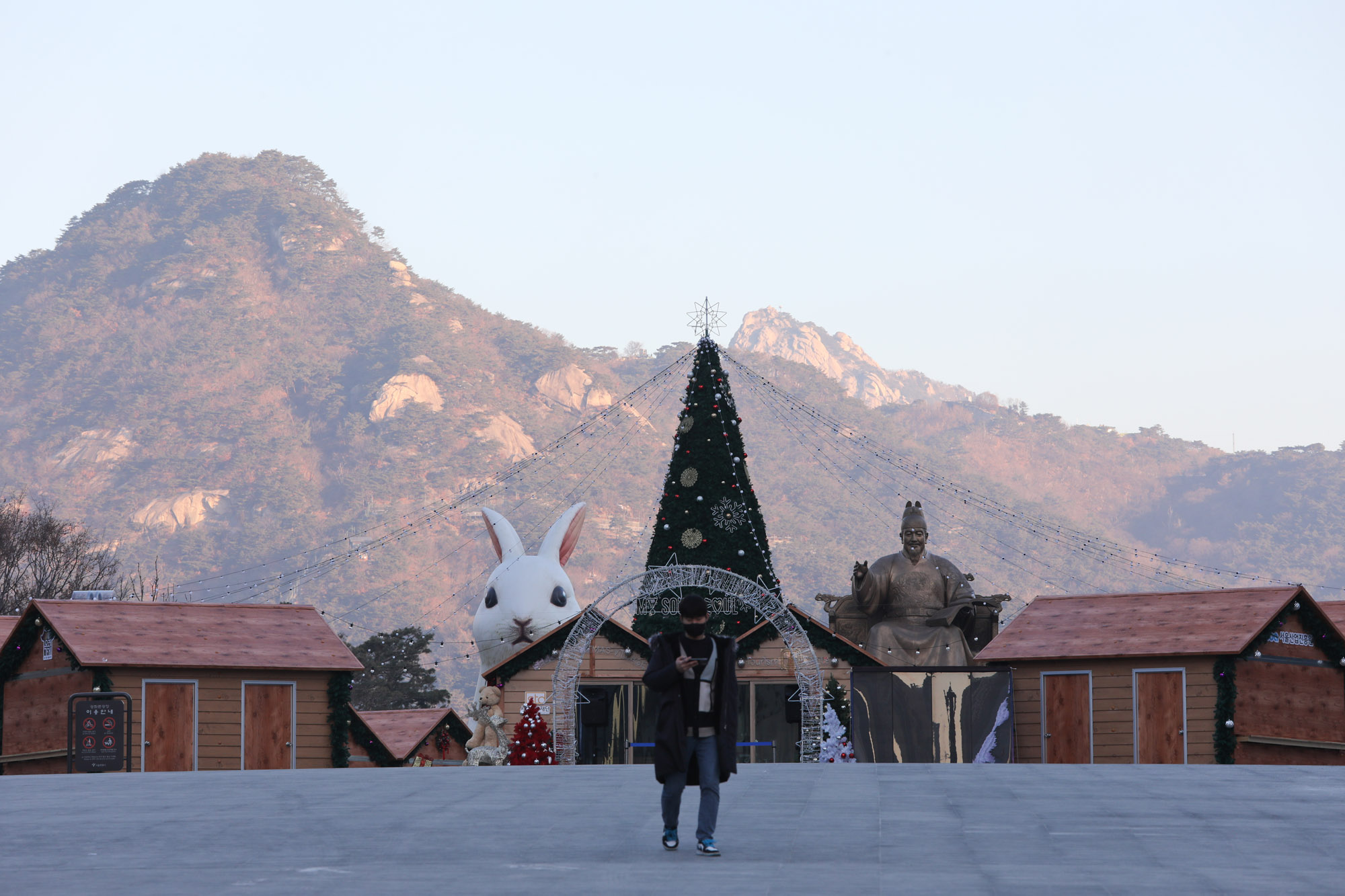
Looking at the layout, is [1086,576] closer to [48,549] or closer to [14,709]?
[48,549]

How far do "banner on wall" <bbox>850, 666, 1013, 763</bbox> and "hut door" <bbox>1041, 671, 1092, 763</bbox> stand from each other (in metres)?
2.21

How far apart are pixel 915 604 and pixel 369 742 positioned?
36.2 feet

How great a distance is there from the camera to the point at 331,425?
182125mm

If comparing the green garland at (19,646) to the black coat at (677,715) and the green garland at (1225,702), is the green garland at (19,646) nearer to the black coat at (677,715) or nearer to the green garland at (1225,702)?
the green garland at (1225,702)

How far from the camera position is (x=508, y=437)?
176 meters

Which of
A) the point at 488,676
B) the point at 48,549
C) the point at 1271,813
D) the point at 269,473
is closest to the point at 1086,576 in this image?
the point at 269,473

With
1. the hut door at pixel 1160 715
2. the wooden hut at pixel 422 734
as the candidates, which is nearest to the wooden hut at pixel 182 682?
the wooden hut at pixel 422 734

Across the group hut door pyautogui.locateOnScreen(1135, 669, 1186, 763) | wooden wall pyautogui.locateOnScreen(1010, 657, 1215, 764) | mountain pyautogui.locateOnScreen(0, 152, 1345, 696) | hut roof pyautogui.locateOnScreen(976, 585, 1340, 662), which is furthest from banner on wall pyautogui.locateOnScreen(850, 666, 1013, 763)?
mountain pyautogui.locateOnScreen(0, 152, 1345, 696)

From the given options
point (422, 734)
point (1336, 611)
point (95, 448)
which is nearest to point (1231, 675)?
point (1336, 611)

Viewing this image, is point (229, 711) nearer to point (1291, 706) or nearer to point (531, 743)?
point (531, 743)

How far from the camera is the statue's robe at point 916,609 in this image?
97.8 feet

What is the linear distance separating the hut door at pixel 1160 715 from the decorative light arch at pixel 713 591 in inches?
199

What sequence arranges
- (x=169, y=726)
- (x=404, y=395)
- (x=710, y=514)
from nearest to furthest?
(x=169, y=726) < (x=710, y=514) < (x=404, y=395)

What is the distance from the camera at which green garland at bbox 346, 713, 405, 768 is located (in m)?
32.6
